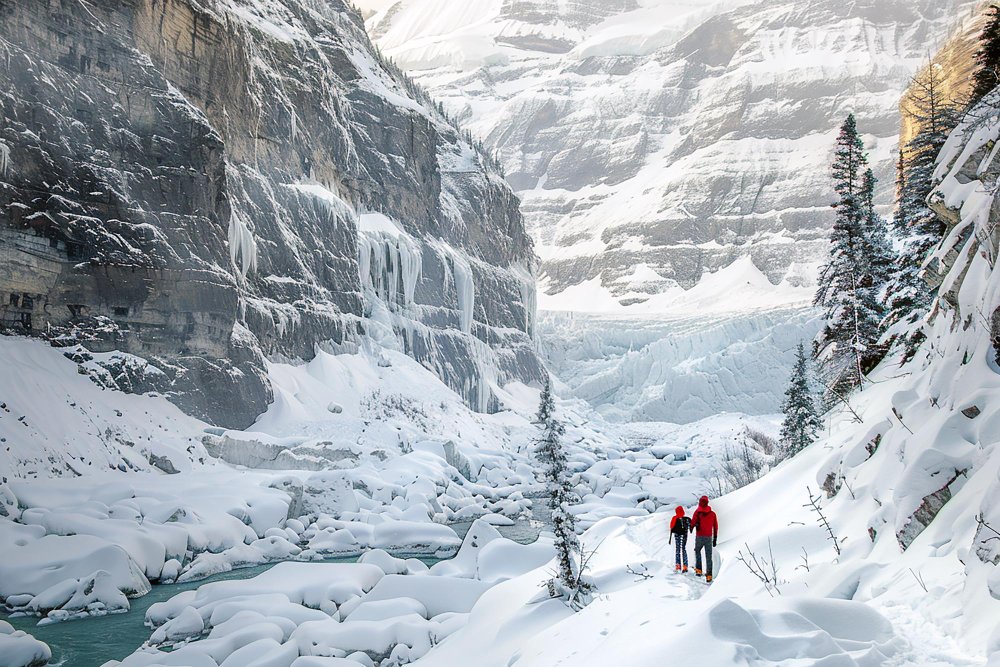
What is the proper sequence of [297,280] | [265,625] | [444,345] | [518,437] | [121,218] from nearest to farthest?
1. [265,625]
2. [121,218]
3. [297,280]
4. [518,437]
5. [444,345]

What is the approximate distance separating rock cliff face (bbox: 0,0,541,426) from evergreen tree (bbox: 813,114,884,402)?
29.1 metres

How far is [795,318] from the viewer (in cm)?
8025

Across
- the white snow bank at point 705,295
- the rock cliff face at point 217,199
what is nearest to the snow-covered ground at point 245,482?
the rock cliff face at point 217,199

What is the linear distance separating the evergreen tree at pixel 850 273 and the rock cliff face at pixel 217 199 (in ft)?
95.4

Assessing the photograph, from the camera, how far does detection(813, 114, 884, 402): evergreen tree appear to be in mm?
20781

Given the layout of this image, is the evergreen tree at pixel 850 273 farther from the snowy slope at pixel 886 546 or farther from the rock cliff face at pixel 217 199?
the rock cliff face at pixel 217 199

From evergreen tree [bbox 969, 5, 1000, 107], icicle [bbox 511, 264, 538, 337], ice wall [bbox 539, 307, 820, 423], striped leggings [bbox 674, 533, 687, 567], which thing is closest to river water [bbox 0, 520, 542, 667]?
striped leggings [bbox 674, 533, 687, 567]

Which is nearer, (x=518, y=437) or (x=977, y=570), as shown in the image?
(x=977, y=570)

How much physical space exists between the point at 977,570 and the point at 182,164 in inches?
1492

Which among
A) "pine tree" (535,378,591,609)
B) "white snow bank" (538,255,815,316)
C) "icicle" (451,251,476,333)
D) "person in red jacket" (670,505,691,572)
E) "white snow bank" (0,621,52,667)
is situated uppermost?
"white snow bank" (538,255,815,316)

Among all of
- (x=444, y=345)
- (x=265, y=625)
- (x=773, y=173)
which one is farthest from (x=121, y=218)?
(x=773, y=173)

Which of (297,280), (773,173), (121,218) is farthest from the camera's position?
(773,173)

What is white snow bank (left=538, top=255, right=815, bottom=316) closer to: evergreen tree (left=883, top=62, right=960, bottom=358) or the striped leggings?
evergreen tree (left=883, top=62, right=960, bottom=358)

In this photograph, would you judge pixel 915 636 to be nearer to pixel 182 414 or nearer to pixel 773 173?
pixel 182 414
